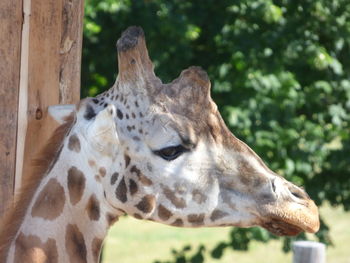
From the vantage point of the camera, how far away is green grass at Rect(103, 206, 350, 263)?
10859mm

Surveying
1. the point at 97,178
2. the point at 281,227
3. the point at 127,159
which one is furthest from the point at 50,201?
the point at 281,227

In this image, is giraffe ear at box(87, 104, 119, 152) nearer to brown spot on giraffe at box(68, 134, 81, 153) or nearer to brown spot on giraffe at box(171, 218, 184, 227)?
brown spot on giraffe at box(68, 134, 81, 153)

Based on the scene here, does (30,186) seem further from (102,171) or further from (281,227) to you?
(281,227)

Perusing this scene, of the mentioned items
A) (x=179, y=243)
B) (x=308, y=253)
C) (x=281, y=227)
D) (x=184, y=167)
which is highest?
(x=184, y=167)

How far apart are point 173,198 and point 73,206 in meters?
0.36

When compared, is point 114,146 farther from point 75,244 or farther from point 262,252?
point 262,252

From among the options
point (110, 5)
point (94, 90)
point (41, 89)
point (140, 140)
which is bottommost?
point (140, 140)

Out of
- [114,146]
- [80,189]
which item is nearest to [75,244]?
[80,189]

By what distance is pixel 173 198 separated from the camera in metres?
2.80

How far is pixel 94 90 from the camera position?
671cm

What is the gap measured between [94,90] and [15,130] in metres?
3.46

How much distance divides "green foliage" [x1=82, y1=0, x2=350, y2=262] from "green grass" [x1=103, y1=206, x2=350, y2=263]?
3.90 meters

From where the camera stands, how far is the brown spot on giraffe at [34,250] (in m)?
2.75

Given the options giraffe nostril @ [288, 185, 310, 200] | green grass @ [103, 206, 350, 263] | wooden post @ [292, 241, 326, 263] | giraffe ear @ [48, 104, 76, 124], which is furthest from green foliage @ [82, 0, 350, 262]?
green grass @ [103, 206, 350, 263]
